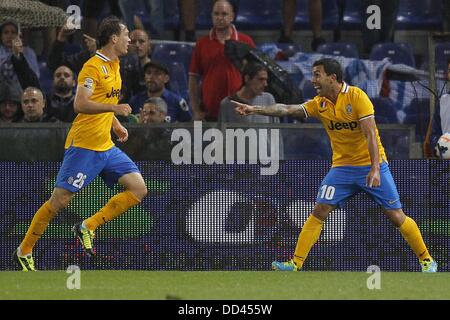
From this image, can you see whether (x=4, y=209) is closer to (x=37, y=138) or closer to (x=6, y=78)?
(x=37, y=138)

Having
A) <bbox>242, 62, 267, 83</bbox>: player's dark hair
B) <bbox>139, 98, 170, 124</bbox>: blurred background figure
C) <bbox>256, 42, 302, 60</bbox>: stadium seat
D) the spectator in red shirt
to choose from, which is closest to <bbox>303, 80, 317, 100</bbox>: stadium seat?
<bbox>256, 42, 302, 60</bbox>: stadium seat

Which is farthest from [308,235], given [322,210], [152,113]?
[152,113]

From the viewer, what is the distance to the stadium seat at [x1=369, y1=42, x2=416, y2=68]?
1659 centimetres

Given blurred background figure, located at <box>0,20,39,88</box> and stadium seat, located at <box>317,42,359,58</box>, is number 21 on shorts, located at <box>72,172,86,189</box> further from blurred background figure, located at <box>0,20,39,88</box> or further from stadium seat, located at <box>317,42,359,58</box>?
stadium seat, located at <box>317,42,359,58</box>

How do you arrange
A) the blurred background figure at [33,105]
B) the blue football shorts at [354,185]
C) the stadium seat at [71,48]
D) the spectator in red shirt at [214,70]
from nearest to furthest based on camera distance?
the blue football shorts at [354,185] < the blurred background figure at [33,105] < the spectator in red shirt at [214,70] < the stadium seat at [71,48]

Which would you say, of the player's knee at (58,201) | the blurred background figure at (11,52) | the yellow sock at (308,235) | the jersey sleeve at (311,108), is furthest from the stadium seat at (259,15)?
the player's knee at (58,201)

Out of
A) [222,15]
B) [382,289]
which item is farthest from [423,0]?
[382,289]

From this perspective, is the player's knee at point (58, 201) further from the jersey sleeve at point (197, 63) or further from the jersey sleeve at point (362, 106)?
the jersey sleeve at point (197, 63)

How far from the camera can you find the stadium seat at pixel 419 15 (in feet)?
56.6

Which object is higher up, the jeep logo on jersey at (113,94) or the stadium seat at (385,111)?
the jeep logo on jersey at (113,94)

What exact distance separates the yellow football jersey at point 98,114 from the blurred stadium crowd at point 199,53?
2398 millimetres

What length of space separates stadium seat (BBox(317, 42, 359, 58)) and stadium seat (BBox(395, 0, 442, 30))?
80 centimetres

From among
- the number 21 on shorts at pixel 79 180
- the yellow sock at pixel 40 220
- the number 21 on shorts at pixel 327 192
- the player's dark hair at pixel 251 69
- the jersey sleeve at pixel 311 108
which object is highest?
the player's dark hair at pixel 251 69

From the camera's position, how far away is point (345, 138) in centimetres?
1202
